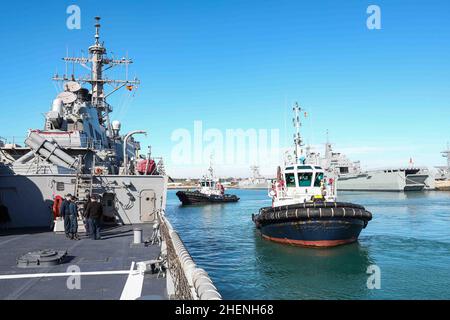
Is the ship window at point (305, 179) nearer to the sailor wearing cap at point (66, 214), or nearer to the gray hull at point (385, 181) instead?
the sailor wearing cap at point (66, 214)

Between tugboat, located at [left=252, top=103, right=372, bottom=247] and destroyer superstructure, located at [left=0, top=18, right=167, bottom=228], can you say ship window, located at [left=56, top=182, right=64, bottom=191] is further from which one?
tugboat, located at [left=252, top=103, right=372, bottom=247]

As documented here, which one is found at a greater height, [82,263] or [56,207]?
[56,207]

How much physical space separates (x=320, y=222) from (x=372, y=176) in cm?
8745

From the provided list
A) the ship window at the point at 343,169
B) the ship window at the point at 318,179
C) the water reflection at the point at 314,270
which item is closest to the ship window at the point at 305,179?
the ship window at the point at 318,179

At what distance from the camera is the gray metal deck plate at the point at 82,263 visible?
6.30 m

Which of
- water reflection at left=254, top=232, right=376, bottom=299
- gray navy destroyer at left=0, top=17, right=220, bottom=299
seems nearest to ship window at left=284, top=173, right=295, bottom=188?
water reflection at left=254, top=232, right=376, bottom=299

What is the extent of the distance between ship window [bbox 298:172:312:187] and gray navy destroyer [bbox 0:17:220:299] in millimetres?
8846

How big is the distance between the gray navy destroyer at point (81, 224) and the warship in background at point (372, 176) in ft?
231

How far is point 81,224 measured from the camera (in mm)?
13336

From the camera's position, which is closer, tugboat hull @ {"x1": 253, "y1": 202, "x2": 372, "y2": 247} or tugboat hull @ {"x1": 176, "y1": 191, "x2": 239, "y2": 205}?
tugboat hull @ {"x1": 253, "y1": 202, "x2": 372, "y2": 247}

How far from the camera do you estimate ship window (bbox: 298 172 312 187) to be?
22.2 metres

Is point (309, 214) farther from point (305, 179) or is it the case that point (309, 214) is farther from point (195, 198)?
point (195, 198)

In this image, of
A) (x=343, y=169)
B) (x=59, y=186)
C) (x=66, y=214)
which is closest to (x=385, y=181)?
(x=343, y=169)
